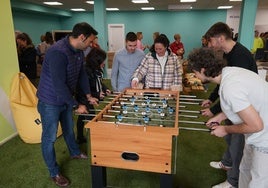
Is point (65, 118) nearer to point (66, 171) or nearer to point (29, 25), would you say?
point (66, 171)

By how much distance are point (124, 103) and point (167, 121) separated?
0.48m

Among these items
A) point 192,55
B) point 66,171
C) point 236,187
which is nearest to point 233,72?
point 192,55

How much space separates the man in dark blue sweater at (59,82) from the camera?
6.19 ft

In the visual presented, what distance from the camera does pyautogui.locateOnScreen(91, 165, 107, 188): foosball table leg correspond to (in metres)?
1.66

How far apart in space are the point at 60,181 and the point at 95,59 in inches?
52.9

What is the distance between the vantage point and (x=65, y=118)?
2.38 meters

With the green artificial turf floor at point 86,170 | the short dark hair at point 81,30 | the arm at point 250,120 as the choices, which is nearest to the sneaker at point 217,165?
the green artificial turf floor at point 86,170

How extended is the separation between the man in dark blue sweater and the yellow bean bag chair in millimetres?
869

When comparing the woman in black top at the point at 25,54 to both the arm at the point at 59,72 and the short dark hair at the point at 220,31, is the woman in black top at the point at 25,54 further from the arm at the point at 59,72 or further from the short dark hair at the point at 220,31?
the short dark hair at the point at 220,31

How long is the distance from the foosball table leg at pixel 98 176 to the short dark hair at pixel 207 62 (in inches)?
38.2

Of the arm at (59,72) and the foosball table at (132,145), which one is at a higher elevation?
the arm at (59,72)

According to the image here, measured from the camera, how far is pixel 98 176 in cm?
169

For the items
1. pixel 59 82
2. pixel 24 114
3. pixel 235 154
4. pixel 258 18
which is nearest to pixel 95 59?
pixel 59 82

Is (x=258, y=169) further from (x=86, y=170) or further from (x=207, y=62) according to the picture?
(x=86, y=170)
